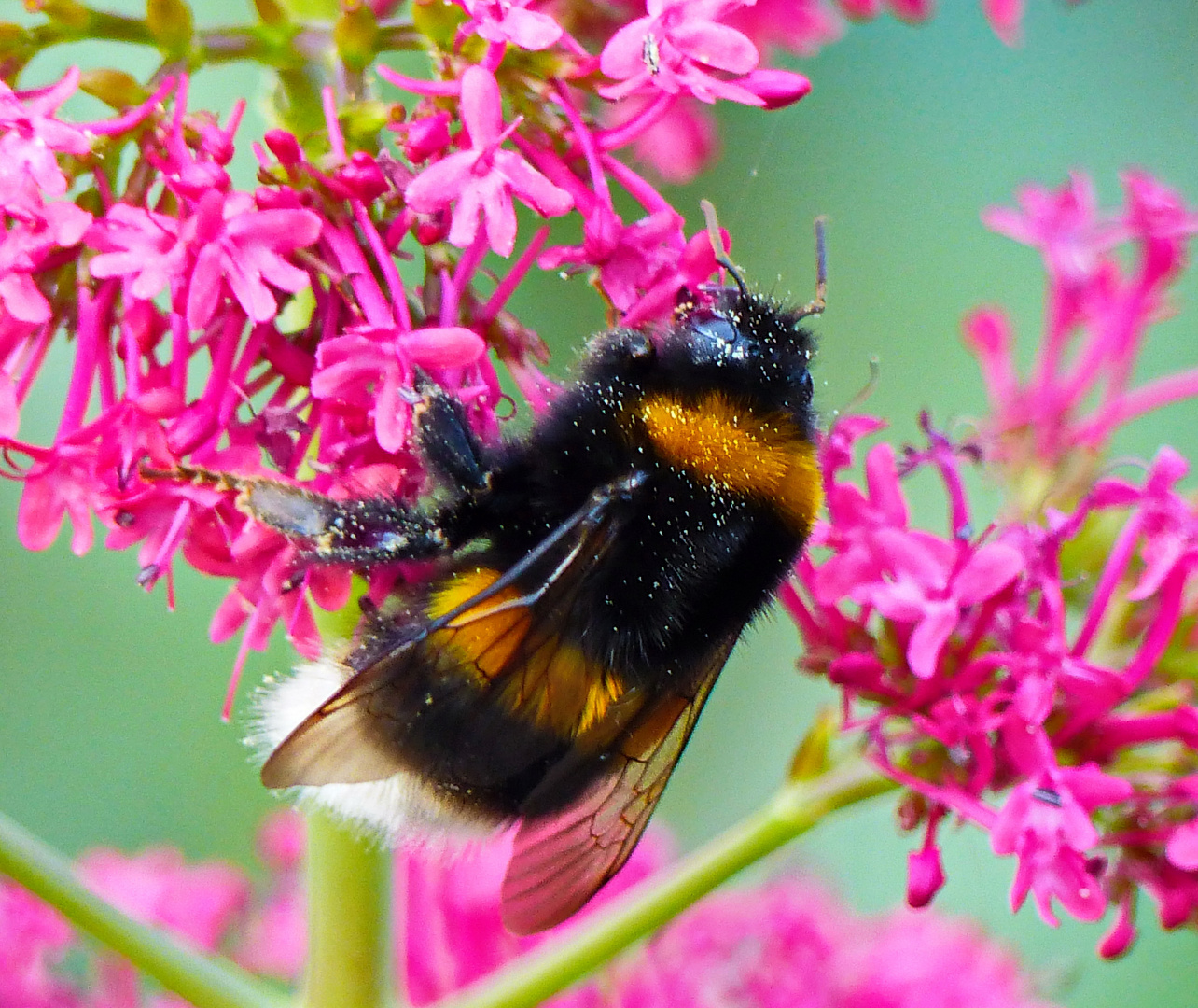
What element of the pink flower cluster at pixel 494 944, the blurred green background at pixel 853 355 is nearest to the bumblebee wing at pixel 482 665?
the pink flower cluster at pixel 494 944

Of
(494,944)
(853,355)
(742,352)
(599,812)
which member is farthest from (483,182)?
(853,355)

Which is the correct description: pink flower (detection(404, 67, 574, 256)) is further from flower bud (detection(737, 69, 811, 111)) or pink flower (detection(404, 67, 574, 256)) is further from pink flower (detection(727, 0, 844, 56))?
pink flower (detection(727, 0, 844, 56))

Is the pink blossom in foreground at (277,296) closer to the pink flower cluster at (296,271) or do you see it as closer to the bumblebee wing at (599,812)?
the pink flower cluster at (296,271)

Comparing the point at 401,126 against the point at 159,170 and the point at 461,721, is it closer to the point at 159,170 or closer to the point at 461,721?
the point at 159,170

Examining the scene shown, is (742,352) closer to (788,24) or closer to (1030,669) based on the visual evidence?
(1030,669)

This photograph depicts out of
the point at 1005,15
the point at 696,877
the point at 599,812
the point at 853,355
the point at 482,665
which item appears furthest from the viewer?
the point at 853,355

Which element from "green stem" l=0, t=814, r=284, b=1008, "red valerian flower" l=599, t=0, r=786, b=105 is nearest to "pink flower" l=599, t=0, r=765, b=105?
"red valerian flower" l=599, t=0, r=786, b=105
